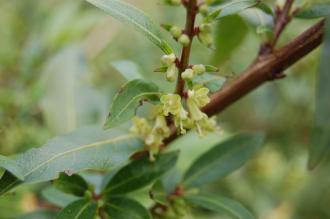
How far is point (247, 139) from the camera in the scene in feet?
3.35

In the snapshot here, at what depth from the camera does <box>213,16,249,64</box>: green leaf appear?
3.92 ft

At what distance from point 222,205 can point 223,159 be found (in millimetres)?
146

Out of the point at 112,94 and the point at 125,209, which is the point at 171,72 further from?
the point at 112,94

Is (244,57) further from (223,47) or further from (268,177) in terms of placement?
(223,47)

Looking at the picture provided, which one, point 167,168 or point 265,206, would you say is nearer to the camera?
point 167,168

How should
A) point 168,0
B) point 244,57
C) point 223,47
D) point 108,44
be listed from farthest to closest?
point 108,44 → point 244,57 → point 223,47 → point 168,0

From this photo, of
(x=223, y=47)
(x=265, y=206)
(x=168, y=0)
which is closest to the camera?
(x=168, y=0)

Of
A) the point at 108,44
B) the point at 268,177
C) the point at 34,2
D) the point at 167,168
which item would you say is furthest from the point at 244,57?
the point at 167,168

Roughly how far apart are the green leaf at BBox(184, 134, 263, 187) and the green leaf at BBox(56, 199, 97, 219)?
0.80 feet

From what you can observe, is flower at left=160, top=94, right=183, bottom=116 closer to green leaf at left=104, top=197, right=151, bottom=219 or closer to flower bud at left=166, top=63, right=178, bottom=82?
flower bud at left=166, top=63, right=178, bottom=82

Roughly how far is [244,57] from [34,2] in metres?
0.86

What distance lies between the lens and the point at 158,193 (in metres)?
0.90

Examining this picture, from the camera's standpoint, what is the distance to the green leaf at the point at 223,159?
1007mm

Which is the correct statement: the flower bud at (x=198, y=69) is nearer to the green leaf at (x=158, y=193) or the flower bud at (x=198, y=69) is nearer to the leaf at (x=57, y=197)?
the green leaf at (x=158, y=193)
